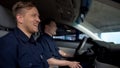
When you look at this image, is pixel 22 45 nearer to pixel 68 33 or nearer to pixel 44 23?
pixel 44 23

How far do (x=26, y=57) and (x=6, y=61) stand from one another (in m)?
0.15

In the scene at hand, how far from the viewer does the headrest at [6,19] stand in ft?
7.61

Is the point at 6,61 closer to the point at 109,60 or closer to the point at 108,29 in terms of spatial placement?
the point at 109,60

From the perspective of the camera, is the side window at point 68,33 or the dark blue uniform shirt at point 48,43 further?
the side window at point 68,33

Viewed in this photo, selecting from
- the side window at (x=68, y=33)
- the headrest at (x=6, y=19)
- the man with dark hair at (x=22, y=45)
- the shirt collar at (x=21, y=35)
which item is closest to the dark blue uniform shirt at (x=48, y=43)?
the headrest at (x=6, y=19)

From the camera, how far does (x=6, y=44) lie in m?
1.84

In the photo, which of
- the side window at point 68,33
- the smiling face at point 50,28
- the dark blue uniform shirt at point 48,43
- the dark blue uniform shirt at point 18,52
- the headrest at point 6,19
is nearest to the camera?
the dark blue uniform shirt at point 18,52

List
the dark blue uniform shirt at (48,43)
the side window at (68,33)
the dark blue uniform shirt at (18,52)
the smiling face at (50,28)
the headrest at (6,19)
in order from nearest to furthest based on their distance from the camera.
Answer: the dark blue uniform shirt at (18,52) → the headrest at (6,19) → the dark blue uniform shirt at (48,43) → the smiling face at (50,28) → the side window at (68,33)

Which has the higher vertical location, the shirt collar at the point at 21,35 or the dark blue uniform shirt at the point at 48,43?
the shirt collar at the point at 21,35

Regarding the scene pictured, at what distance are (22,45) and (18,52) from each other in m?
0.06

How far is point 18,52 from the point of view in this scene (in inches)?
73.7

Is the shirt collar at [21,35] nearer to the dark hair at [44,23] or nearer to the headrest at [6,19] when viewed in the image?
the headrest at [6,19]

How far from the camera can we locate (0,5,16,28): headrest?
7.61ft

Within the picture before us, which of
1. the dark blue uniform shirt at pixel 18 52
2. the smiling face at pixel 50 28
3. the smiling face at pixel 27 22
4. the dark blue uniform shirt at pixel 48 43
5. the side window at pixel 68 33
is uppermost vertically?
the smiling face at pixel 27 22
